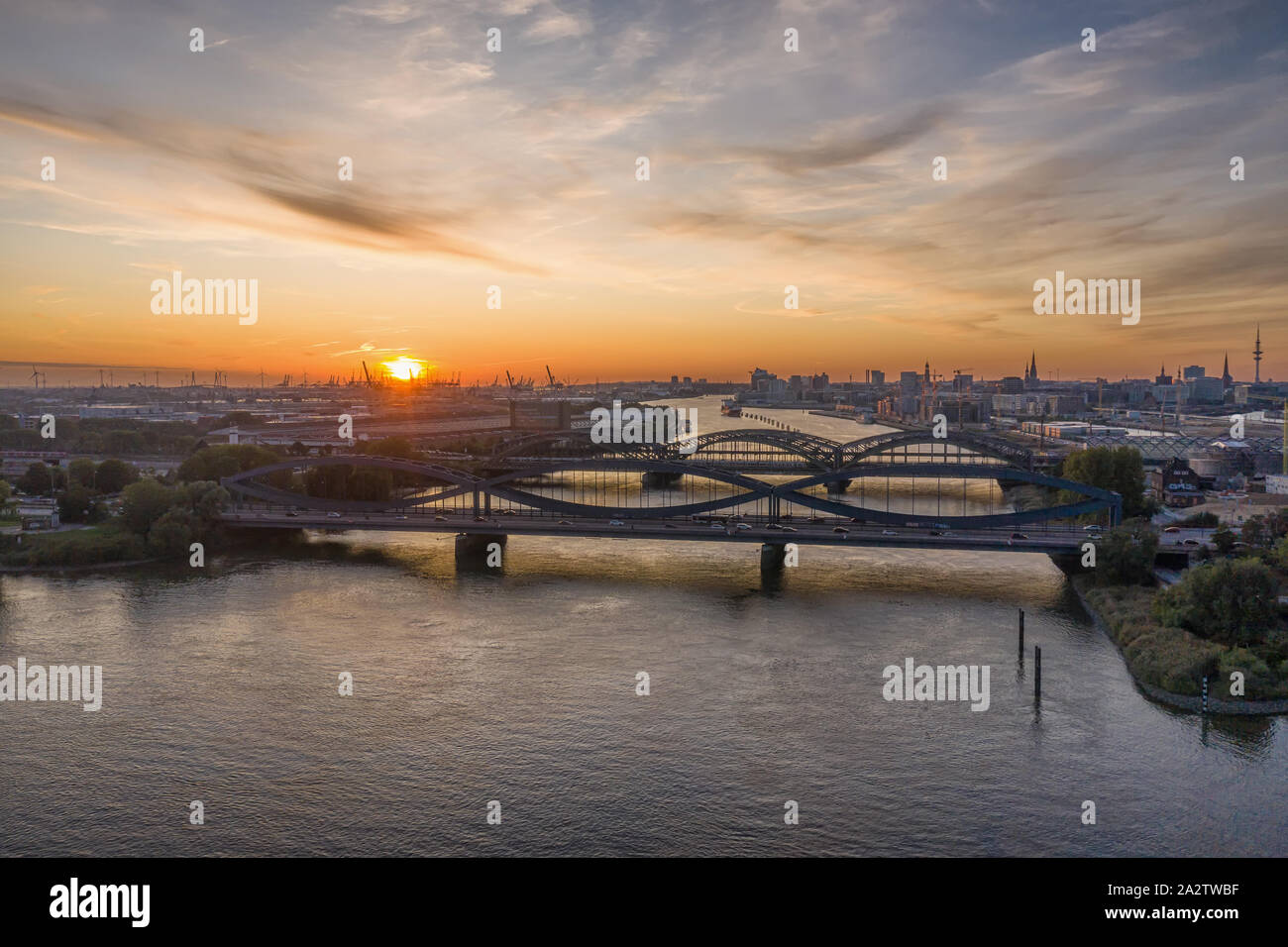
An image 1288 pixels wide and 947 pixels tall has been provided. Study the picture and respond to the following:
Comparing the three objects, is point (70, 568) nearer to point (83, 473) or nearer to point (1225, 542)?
point (83, 473)

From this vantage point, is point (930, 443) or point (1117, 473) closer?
point (1117, 473)

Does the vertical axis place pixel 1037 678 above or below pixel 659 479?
below

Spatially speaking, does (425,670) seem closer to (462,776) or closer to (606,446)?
(462,776)

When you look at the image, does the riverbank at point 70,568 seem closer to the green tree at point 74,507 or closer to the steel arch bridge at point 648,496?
the green tree at point 74,507

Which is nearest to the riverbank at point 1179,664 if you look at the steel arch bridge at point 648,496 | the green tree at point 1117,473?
the steel arch bridge at point 648,496

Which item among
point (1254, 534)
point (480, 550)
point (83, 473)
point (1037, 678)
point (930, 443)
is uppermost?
point (930, 443)

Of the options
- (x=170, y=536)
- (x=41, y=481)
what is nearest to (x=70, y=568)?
(x=170, y=536)

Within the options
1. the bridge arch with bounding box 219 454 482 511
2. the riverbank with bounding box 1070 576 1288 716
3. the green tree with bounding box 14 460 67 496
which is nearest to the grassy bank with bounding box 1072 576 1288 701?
the riverbank with bounding box 1070 576 1288 716

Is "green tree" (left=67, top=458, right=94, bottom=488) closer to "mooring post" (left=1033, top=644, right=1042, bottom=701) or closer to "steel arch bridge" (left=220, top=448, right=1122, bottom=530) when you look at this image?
"steel arch bridge" (left=220, top=448, right=1122, bottom=530)
